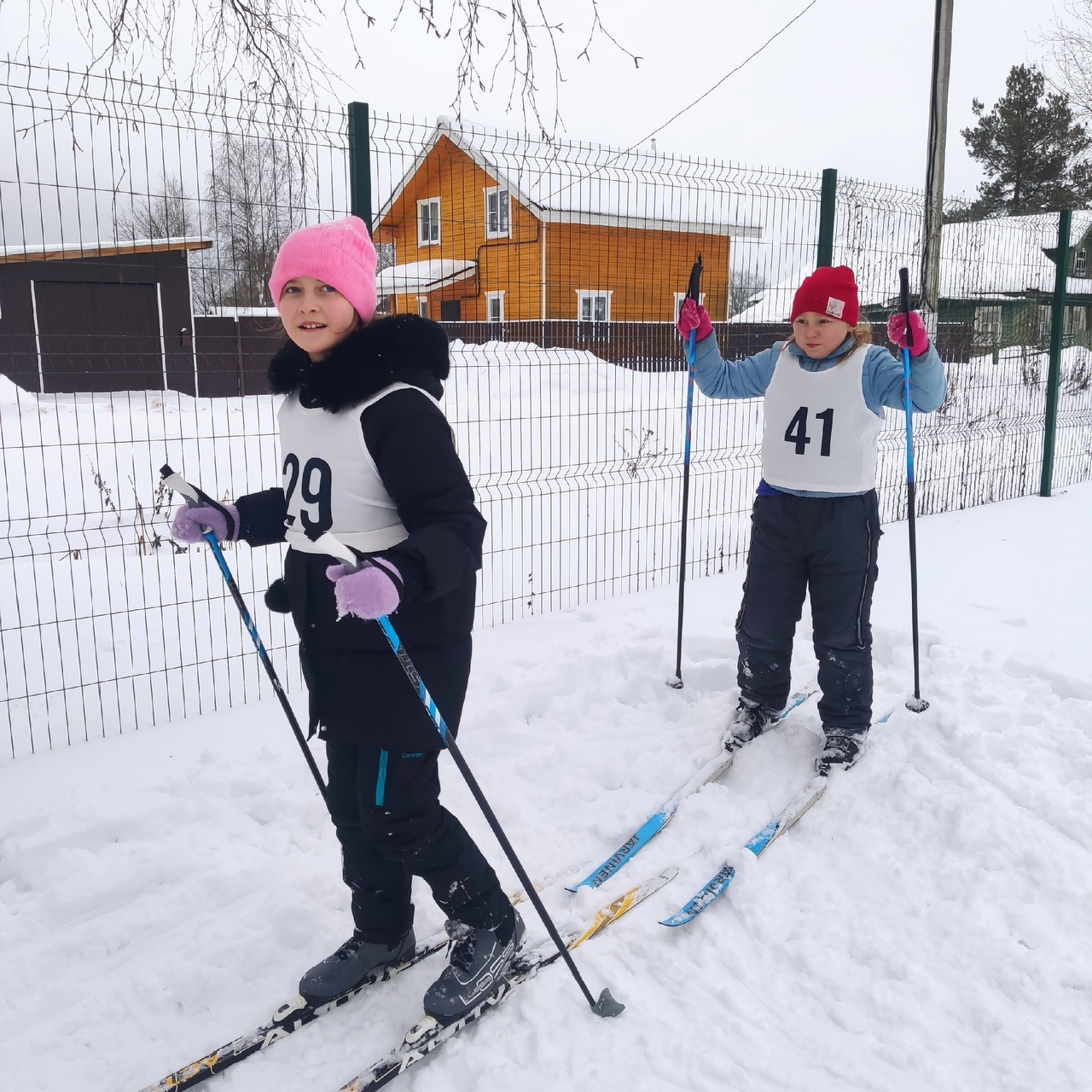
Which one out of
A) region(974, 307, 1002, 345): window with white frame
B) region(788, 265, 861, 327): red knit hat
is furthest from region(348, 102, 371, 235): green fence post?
region(974, 307, 1002, 345): window with white frame

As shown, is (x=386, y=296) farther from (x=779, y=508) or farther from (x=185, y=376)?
(x=779, y=508)

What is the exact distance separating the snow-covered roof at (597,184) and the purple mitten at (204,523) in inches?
90.9

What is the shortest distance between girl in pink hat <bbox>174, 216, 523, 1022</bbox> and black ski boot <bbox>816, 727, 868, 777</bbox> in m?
1.60

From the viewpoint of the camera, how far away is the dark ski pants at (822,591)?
10.6ft

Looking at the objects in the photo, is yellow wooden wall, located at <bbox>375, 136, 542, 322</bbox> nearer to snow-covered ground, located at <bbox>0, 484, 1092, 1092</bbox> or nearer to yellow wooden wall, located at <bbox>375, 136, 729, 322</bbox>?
yellow wooden wall, located at <bbox>375, 136, 729, 322</bbox>

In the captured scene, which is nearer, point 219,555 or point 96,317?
point 219,555

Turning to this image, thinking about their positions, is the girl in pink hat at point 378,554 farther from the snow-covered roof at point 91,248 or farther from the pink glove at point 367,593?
the snow-covered roof at point 91,248

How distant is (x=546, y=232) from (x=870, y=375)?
2.22m

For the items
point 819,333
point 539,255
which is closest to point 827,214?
point 539,255

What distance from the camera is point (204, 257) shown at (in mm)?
3730

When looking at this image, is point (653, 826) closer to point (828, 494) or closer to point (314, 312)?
point (828, 494)

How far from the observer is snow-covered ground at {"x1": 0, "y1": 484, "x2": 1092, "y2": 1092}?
6.57 feet

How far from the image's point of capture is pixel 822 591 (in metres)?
3.28

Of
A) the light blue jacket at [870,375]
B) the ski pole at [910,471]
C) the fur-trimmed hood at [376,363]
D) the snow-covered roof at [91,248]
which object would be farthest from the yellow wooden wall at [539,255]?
the fur-trimmed hood at [376,363]
